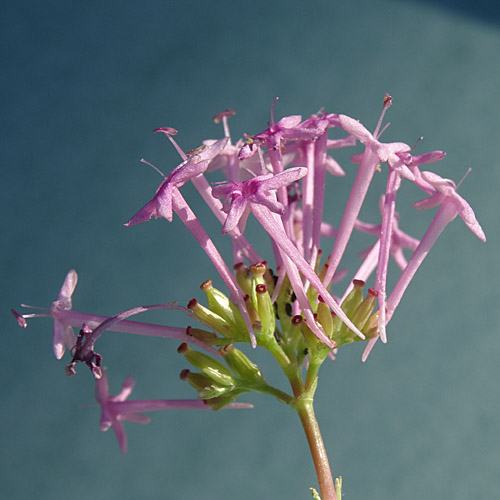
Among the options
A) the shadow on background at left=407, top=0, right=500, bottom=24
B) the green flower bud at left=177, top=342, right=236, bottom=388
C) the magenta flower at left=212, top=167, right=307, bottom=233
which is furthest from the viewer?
the shadow on background at left=407, top=0, right=500, bottom=24

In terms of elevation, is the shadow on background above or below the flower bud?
above

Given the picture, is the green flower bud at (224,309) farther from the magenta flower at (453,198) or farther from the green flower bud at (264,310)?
the magenta flower at (453,198)

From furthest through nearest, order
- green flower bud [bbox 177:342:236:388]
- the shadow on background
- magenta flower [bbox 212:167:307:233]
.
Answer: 1. the shadow on background
2. green flower bud [bbox 177:342:236:388]
3. magenta flower [bbox 212:167:307:233]

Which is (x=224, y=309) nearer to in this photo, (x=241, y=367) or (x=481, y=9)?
(x=241, y=367)

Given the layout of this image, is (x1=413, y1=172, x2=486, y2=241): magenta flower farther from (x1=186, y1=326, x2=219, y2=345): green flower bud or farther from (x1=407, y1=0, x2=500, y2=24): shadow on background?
(x1=407, y1=0, x2=500, y2=24): shadow on background

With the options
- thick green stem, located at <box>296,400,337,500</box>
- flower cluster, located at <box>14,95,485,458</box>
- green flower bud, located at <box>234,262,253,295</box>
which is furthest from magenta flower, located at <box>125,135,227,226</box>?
thick green stem, located at <box>296,400,337,500</box>

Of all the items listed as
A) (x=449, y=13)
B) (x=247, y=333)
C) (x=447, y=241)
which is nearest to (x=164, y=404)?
(x=247, y=333)

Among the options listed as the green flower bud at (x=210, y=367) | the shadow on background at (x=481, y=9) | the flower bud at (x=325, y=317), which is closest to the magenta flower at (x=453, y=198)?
the flower bud at (x=325, y=317)
